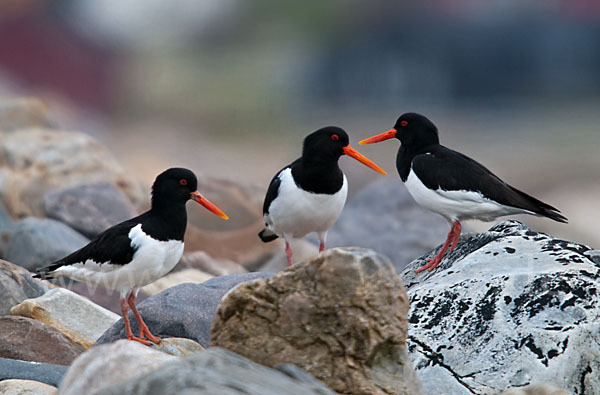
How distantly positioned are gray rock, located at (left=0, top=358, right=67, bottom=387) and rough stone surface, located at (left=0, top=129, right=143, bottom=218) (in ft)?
20.6

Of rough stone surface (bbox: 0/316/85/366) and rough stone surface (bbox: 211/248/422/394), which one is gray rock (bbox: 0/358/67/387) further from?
rough stone surface (bbox: 211/248/422/394)

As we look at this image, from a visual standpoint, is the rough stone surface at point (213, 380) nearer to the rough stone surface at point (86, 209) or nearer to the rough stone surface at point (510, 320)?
the rough stone surface at point (510, 320)

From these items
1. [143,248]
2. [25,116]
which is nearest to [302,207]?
[143,248]

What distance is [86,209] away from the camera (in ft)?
31.6

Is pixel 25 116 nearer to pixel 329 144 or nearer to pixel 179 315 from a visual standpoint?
pixel 329 144

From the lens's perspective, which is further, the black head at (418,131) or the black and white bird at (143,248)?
the black head at (418,131)

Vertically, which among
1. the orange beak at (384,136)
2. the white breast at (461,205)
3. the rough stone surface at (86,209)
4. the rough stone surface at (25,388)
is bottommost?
the rough stone surface at (25,388)

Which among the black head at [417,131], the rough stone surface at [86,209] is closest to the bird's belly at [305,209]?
the black head at [417,131]

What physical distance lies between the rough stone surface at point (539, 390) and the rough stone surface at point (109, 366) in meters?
1.77

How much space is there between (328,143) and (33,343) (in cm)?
248

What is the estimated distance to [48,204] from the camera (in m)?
9.59

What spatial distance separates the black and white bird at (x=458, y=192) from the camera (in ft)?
18.2

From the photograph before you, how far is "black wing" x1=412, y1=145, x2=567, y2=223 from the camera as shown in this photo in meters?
5.53

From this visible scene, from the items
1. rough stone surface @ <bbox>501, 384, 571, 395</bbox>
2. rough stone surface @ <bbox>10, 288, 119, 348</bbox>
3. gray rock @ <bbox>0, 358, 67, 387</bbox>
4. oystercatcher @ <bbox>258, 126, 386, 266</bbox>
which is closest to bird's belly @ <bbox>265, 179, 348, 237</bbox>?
oystercatcher @ <bbox>258, 126, 386, 266</bbox>
